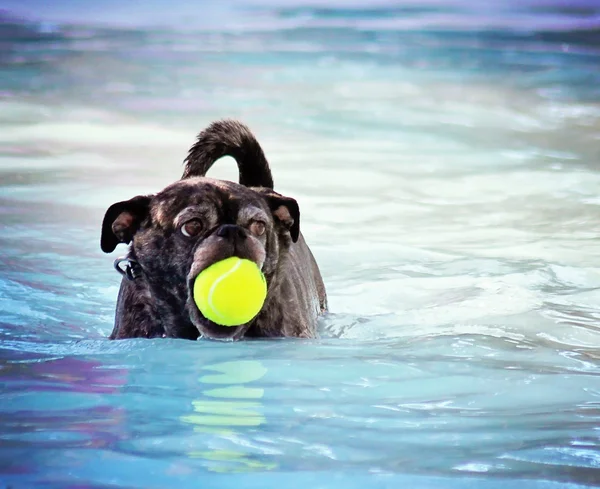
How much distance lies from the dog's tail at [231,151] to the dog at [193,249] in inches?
21.2

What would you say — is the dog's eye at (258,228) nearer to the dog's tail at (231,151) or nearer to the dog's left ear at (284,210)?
the dog's left ear at (284,210)

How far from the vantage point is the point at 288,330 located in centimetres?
345

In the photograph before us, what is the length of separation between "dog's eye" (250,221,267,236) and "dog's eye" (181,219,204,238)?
0.16 m

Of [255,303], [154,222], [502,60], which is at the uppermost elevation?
[502,60]

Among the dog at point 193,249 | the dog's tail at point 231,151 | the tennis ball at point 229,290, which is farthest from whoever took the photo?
the dog's tail at point 231,151

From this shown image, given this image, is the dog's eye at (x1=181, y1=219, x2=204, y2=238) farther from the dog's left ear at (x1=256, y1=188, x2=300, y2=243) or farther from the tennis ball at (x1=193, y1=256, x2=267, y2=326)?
the dog's left ear at (x1=256, y1=188, x2=300, y2=243)

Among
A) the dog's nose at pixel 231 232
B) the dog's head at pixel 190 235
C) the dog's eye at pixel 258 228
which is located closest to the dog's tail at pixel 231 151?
the dog's head at pixel 190 235

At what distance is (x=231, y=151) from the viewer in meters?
4.12

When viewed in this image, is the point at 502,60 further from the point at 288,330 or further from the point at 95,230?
the point at 288,330

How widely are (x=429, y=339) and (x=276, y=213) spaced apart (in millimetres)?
645

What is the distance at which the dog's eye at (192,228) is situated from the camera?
10.3ft

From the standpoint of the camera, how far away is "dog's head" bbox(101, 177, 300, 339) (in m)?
3.05

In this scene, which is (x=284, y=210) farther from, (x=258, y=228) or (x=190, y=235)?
(x=190, y=235)

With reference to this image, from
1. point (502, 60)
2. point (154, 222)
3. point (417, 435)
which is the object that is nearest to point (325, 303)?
point (154, 222)
